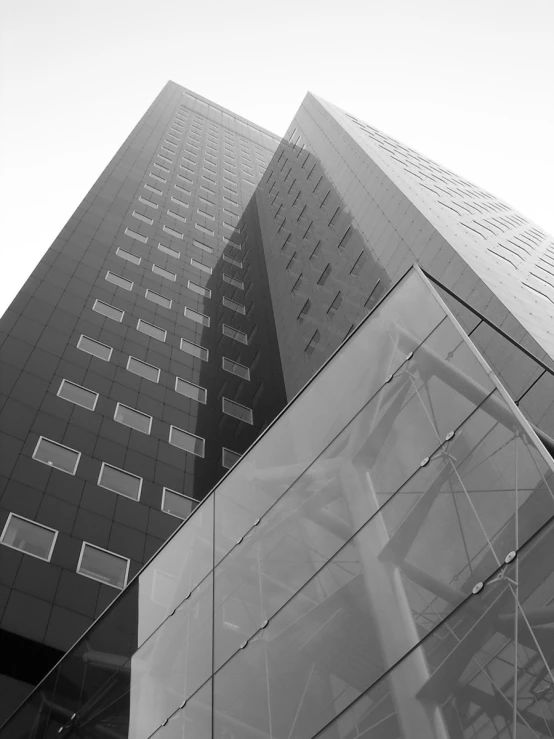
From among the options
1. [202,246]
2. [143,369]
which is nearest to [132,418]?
[143,369]

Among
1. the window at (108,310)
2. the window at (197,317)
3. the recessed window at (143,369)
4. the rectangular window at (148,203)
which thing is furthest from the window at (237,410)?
the rectangular window at (148,203)

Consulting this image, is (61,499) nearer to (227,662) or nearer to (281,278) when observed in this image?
(227,662)

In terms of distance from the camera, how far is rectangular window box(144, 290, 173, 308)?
37.3 metres

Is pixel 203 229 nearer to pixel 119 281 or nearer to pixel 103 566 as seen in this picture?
pixel 119 281

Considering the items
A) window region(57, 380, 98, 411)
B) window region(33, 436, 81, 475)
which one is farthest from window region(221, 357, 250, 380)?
window region(33, 436, 81, 475)

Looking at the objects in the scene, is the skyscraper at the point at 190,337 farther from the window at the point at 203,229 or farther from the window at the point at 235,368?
the window at the point at 203,229

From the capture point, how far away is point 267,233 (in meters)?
52.7

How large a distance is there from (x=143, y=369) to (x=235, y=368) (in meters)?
7.31

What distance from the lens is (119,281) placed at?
36938mm

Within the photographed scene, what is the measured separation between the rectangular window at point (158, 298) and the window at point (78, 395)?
402 inches

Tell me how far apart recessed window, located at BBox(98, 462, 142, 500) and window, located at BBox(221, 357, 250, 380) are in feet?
40.6

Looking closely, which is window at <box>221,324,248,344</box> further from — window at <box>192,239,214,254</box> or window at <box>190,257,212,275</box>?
window at <box>192,239,214,254</box>

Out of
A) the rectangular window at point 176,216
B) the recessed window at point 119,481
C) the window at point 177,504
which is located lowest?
the rectangular window at point 176,216

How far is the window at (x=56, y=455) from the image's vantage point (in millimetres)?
23688
